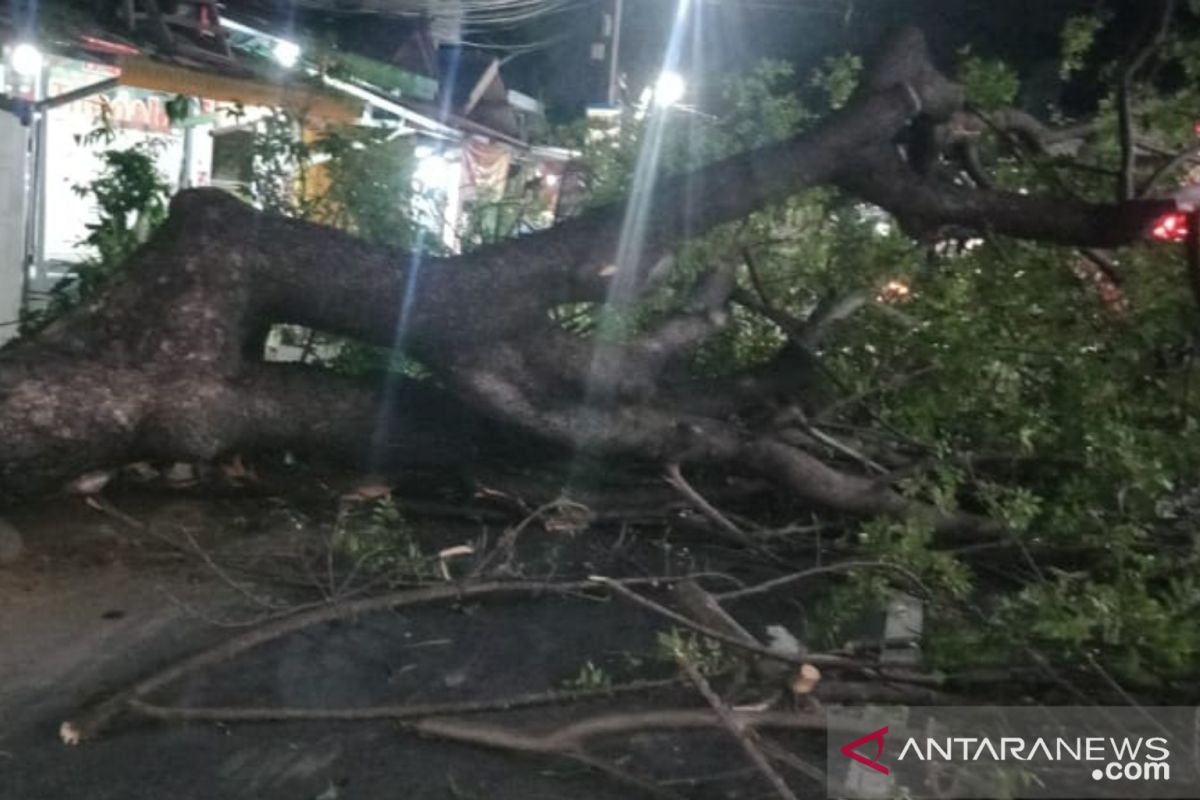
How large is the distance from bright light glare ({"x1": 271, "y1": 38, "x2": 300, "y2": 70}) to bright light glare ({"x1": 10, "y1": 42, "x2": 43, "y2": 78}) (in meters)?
1.46

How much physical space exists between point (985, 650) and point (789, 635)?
100 centimetres

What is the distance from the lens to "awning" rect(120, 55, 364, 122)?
8.03 metres

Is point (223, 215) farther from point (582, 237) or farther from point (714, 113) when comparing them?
point (714, 113)

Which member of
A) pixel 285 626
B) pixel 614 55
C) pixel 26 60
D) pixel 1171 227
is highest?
pixel 614 55

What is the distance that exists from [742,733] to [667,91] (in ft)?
16.7

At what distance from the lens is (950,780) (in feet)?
9.29

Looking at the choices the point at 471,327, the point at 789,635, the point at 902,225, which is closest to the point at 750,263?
the point at 902,225

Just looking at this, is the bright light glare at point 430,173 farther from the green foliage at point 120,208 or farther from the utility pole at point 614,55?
the utility pole at point 614,55

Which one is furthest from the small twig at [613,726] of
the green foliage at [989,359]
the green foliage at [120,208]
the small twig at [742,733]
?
the green foliage at [120,208]

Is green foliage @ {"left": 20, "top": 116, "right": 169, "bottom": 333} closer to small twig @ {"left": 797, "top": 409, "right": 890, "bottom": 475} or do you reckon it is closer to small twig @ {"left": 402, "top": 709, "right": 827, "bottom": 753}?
small twig @ {"left": 797, "top": 409, "right": 890, "bottom": 475}

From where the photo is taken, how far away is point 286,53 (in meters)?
8.69

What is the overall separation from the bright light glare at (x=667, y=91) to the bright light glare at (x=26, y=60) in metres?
3.70

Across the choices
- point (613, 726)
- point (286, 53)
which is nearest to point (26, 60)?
point (286, 53)

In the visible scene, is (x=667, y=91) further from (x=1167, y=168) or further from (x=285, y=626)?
(x=285, y=626)
